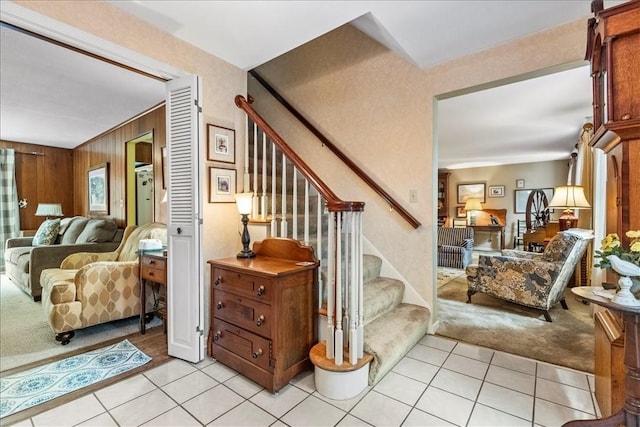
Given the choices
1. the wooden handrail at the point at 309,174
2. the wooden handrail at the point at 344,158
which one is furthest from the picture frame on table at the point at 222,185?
the wooden handrail at the point at 344,158

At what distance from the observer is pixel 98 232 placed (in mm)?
4219

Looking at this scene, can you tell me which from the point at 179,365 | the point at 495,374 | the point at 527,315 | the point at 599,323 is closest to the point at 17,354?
the point at 179,365

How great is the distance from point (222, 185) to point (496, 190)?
27.9ft

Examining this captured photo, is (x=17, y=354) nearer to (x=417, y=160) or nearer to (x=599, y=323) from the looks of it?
(x=417, y=160)

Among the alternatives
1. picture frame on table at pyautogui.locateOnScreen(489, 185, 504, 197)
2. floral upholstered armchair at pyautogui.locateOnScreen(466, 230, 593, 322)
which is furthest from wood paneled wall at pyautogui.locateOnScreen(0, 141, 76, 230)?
picture frame on table at pyautogui.locateOnScreen(489, 185, 504, 197)

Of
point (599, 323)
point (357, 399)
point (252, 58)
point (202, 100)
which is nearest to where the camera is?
point (599, 323)

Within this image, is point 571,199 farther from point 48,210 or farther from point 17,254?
point 48,210

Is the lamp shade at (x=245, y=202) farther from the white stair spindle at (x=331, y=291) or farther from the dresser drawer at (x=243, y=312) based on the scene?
the white stair spindle at (x=331, y=291)

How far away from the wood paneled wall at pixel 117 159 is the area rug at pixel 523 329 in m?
3.54

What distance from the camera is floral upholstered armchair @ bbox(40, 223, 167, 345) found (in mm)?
2617

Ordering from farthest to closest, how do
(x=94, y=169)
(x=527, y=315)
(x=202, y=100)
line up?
(x=94, y=169), (x=527, y=315), (x=202, y=100)

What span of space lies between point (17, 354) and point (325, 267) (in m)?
2.61

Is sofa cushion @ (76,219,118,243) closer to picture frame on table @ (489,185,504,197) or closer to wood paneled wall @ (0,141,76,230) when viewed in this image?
wood paneled wall @ (0,141,76,230)

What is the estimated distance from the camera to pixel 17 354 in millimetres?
2438
